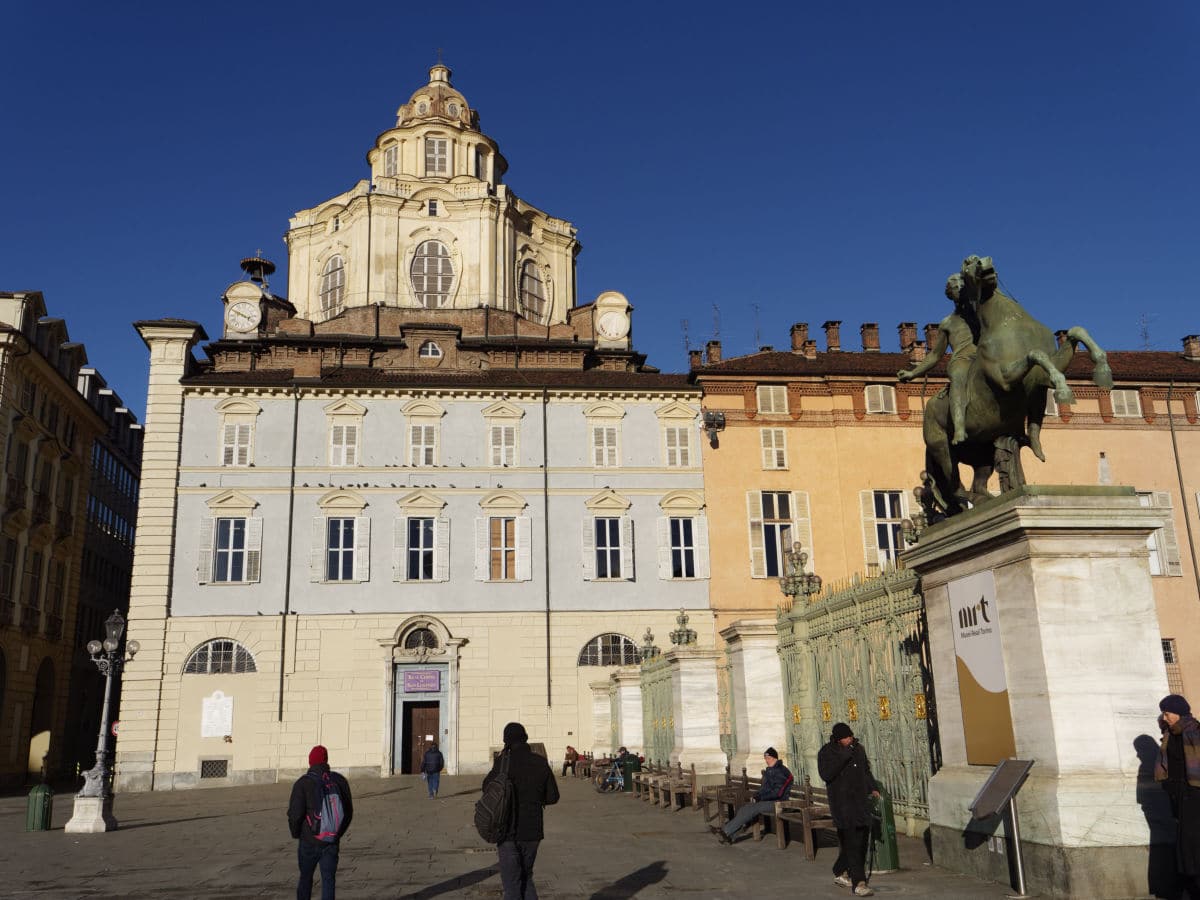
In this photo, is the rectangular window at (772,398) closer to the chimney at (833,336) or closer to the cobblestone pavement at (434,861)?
the chimney at (833,336)

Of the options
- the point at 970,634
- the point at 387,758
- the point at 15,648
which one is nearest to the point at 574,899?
the point at 970,634

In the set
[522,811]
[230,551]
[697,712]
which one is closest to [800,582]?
[697,712]

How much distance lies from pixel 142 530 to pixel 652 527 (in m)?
16.3

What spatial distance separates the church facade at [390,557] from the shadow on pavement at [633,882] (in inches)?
849

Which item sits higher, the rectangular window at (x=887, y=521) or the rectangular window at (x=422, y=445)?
the rectangular window at (x=422, y=445)

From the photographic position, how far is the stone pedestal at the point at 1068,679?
798cm

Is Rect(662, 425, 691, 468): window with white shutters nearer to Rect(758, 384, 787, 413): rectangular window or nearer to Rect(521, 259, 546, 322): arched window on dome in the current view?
Rect(758, 384, 787, 413): rectangular window

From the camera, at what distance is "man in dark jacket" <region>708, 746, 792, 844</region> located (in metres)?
13.3

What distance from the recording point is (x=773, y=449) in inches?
1430

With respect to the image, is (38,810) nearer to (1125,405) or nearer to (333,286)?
(333,286)

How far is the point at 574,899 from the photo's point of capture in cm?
996

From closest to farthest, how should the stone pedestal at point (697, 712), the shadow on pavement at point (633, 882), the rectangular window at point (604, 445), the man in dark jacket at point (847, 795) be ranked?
the man in dark jacket at point (847, 795) → the shadow on pavement at point (633, 882) → the stone pedestal at point (697, 712) → the rectangular window at point (604, 445)

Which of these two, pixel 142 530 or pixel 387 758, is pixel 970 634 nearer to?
pixel 387 758

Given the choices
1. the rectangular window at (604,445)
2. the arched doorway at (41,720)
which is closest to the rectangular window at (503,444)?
the rectangular window at (604,445)
